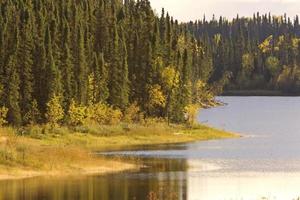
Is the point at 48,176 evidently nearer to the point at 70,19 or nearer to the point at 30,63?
the point at 30,63

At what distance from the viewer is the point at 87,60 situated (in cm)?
11625

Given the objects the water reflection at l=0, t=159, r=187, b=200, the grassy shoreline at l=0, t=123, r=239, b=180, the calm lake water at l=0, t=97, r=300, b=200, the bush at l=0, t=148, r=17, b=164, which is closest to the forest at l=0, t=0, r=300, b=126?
the grassy shoreline at l=0, t=123, r=239, b=180

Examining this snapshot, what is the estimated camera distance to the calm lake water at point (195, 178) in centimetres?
5278

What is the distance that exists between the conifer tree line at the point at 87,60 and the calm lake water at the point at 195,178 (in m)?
16.9

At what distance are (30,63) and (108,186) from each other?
49405 mm

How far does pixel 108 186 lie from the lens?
56.8 meters

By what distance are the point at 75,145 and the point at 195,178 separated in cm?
2916

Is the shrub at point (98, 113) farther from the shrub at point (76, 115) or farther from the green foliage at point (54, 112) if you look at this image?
the green foliage at point (54, 112)

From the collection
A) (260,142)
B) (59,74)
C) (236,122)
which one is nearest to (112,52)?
(59,74)

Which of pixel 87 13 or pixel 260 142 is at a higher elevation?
pixel 87 13

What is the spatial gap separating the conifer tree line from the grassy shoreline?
252 inches

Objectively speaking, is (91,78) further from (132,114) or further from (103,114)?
(132,114)

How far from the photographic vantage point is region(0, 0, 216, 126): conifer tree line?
103312mm

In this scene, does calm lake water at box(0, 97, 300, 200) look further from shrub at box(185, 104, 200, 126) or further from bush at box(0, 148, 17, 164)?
shrub at box(185, 104, 200, 126)
